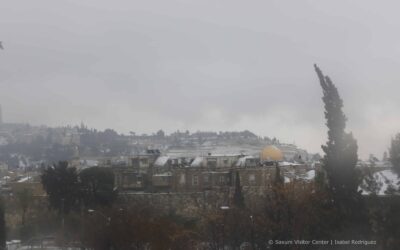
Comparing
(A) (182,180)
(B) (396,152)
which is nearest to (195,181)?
(A) (182,180)

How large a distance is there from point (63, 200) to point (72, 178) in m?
1.70

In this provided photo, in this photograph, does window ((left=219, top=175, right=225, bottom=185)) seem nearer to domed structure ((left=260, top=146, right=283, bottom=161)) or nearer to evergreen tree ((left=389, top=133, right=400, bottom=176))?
domed structure ((left=260, top=146, right=283, bottom=161))

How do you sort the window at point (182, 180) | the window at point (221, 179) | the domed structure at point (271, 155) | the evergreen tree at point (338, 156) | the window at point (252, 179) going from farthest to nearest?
the domed structure at point (271, 155), the window at point (182, 180), the window at point (221, 179), the window at point (252, 179), the evergreen tree at point (338, 156)

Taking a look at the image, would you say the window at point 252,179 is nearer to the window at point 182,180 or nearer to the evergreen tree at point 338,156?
the window at point 182,180

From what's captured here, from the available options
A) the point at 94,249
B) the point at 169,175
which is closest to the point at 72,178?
the point at 169,175

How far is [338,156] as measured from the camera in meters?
26.4

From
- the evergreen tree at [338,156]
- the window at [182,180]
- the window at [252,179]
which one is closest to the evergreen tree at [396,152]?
the evergreen tree at [338,156]

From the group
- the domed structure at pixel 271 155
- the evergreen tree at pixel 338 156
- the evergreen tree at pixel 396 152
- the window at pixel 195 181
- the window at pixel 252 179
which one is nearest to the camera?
the evergreen tree at pixel 338 156

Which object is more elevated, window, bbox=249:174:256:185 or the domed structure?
the domed structure

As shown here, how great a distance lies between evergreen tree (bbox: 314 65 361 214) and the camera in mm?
25734

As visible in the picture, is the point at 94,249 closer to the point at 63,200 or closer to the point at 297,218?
the point at 297,218

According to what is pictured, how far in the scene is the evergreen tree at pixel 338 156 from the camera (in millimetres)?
25734

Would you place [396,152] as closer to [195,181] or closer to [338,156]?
[338,156]

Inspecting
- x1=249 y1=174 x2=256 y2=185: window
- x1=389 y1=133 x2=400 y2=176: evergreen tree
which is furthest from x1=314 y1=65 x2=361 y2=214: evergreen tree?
x1=249 y1=174 x2=256 y2=185: window
